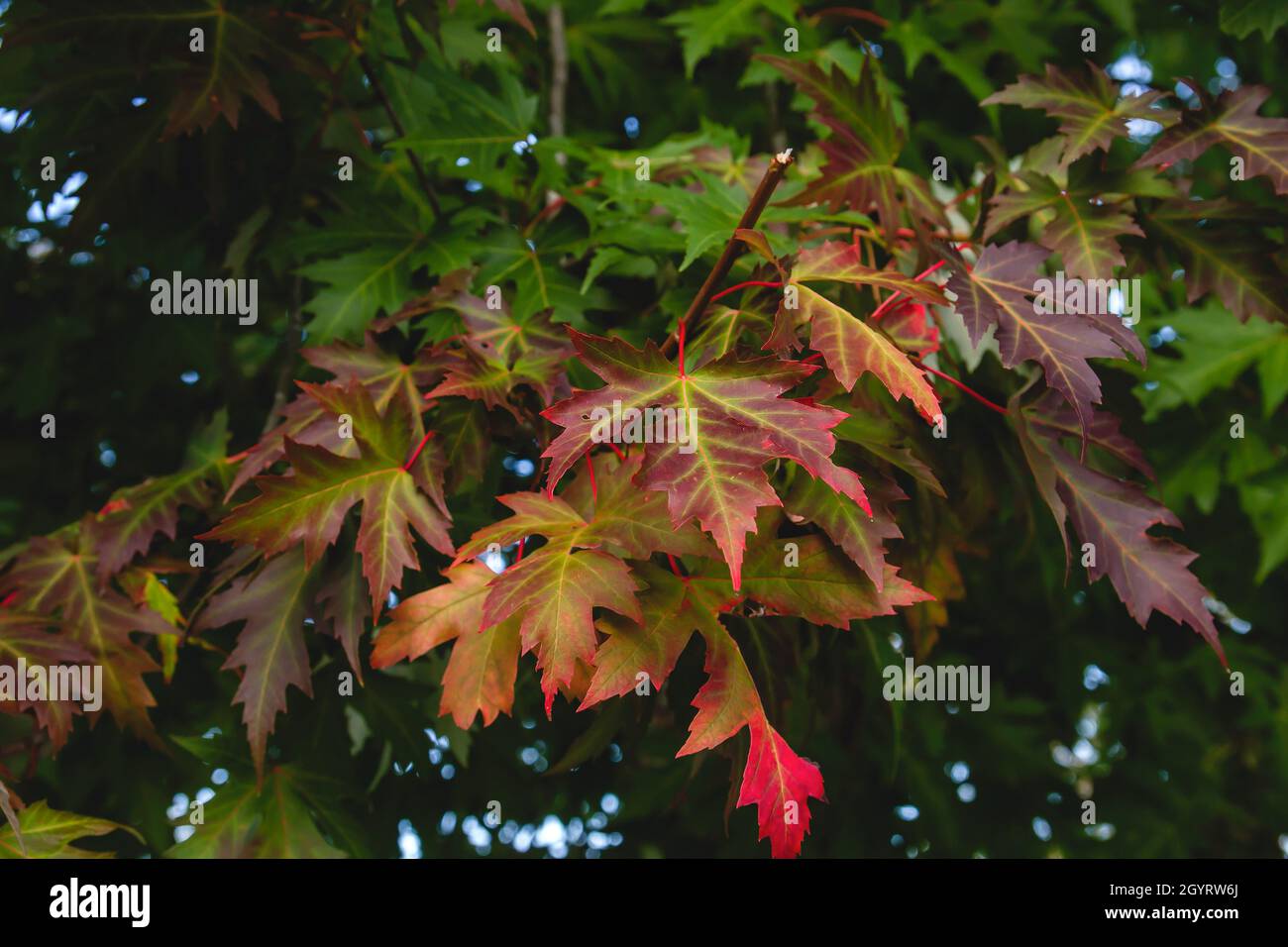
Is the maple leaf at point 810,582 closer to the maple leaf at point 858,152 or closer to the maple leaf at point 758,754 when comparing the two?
the maple leaf at point 758,754

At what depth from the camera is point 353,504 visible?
6.29ft

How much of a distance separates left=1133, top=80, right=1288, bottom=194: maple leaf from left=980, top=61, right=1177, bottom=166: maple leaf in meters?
0.08

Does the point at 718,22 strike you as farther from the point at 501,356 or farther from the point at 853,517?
the point at 853,517

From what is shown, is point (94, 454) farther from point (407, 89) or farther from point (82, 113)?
point (407, 89)

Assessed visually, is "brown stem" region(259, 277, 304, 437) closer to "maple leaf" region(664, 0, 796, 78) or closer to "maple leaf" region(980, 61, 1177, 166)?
"maple leaf" region(664, 0, 796, 78)

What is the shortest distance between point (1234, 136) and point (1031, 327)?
66cm

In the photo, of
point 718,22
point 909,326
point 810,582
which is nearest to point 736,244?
point 909,326

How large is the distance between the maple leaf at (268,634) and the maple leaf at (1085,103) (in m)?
1.50

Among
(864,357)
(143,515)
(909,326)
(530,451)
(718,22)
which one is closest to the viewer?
(864,357)

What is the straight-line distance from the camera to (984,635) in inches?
132

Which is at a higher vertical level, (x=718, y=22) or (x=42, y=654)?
(x=718, y=22)

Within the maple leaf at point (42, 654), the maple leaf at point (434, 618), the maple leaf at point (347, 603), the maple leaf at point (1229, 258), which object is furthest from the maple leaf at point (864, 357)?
the maple leaf at point (42, 654)

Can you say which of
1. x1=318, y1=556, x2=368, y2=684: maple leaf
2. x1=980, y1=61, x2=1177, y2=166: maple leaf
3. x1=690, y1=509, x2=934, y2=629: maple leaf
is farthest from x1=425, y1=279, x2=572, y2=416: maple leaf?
x1=980, y1=61, x2=1177, y2=166: maple leaf
